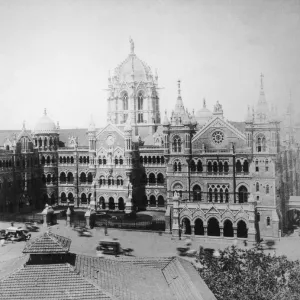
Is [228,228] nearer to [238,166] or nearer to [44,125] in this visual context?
[238,166]

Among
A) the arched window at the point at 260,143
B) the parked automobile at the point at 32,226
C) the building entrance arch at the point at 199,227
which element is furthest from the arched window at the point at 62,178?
the arched window at the point at 260,143

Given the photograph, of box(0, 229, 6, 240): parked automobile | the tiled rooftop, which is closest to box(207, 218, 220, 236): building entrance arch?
box(0, 229, 6, 240): parked automobile

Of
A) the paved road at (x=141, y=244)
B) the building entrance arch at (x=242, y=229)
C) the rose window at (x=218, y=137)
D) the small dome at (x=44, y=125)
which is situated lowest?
the paved road at (x=141, y=244)

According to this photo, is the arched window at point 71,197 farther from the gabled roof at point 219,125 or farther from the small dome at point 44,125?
the gabled roof at point 219,125

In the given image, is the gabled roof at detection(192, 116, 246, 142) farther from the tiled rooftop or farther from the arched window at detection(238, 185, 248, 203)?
the tiled rooftop

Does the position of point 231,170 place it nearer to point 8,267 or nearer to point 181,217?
point 181,217

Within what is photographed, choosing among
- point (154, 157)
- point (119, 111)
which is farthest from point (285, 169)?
point (119, 111)
